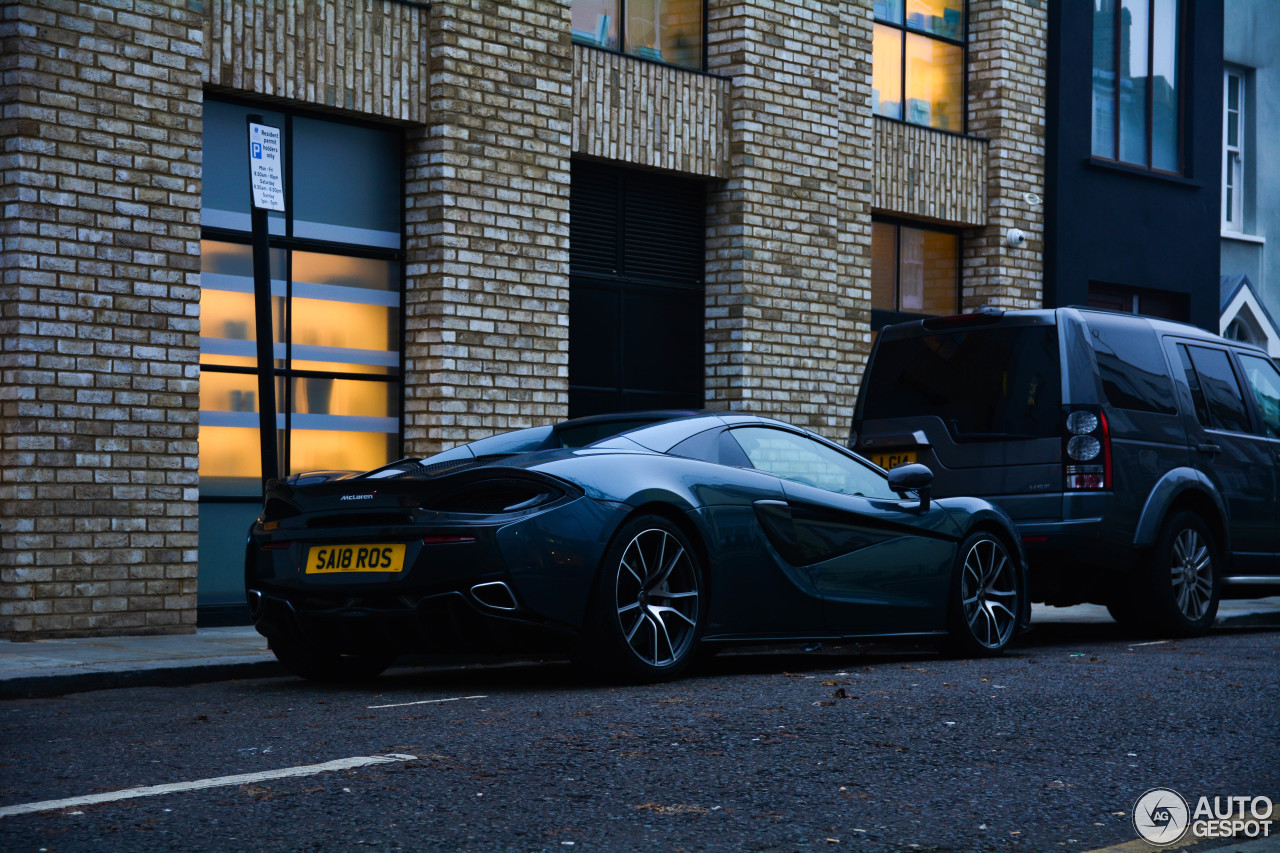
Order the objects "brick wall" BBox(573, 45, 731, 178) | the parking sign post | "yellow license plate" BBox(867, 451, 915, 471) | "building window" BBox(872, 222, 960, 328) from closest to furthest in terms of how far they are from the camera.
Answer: the parking sign post < "yellow license plate" BBox(867, 451, 915, 471) < "brick wall" BBox(573, 45, 731, 178) < "building window" BBox(872, 222, 960, 328)

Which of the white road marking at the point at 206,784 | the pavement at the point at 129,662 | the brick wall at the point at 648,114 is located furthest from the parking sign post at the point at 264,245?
the brick wall at the point at 648,114

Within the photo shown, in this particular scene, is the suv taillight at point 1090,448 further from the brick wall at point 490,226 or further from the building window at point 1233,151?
the building window at point 1233,151

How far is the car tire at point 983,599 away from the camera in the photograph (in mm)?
8664

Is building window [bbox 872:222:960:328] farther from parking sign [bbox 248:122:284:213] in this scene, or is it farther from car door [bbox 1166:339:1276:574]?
parking sign [bbox 248:122:284:213]

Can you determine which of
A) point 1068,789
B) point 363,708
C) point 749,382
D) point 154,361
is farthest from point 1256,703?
point 749,382

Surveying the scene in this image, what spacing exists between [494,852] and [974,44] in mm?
15092

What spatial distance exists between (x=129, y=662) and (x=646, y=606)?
290 centimetres

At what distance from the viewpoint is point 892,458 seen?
34.3 ft

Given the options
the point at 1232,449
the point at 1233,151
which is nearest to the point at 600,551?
the point at 1232,449

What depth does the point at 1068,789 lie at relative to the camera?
15.9 ft

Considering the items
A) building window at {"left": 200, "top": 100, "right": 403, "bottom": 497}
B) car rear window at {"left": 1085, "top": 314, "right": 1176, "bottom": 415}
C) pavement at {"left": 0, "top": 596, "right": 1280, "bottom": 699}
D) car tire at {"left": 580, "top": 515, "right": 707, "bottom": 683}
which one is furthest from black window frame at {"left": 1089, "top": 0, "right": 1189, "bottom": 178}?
car tire at {"left": 580, "top": 515, "right": 707, "bottom": 683}

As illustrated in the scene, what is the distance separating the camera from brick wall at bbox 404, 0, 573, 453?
483 inches

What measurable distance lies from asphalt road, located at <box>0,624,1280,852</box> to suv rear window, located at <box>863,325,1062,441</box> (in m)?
2.29

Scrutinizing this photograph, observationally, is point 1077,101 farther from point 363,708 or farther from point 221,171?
point 363,708
